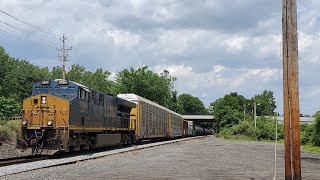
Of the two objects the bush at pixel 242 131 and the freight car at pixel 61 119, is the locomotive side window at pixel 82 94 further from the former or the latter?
the bush at pixel 242 131

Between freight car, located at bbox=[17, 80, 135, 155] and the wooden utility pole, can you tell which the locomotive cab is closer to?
freight car, located at bbox=[17, 80, 135, 155]

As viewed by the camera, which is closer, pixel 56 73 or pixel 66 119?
pixel 66 119

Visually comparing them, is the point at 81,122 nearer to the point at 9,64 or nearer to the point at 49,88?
the point at 49,88

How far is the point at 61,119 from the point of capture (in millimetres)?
20344

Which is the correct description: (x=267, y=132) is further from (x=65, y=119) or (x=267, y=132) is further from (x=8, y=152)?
(x=65, y=119)

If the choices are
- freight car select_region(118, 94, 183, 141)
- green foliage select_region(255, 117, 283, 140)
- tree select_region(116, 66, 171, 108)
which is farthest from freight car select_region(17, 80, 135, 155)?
tree select_region(116, 66, 171, 108)

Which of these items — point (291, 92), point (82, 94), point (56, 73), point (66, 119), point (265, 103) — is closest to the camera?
point (291, 92)

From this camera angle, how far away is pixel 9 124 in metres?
29.0

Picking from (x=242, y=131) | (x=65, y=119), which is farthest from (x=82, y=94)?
(x=242, y=131)

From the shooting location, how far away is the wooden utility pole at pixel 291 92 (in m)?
8.27

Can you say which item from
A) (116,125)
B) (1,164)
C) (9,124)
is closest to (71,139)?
(1,164)

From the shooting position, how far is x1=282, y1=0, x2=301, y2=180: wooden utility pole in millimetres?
8266

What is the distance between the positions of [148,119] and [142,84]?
195 ft

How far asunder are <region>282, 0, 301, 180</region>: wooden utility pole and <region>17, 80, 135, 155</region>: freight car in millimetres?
13566
